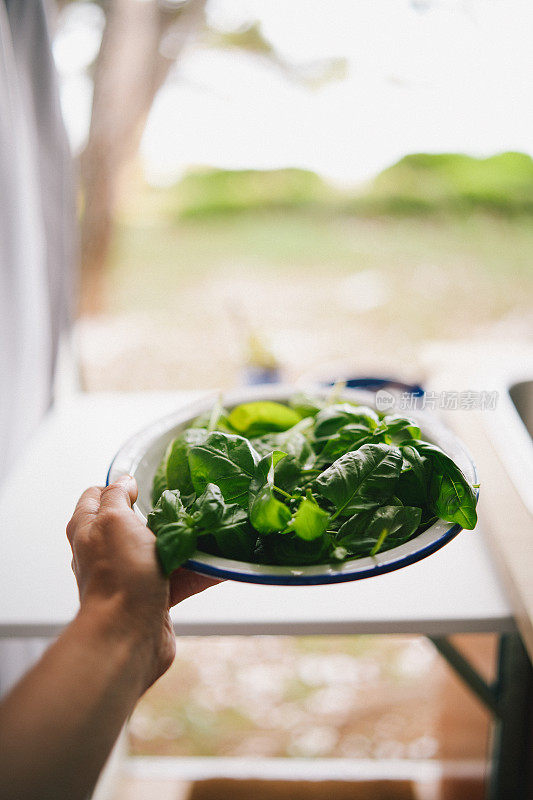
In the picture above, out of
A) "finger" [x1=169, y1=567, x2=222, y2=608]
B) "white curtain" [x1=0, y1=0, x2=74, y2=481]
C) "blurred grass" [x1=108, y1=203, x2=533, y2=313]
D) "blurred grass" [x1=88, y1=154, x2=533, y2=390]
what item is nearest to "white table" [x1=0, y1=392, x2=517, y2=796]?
"finger" [x1=169, y1=567, x2=222, y2=608]

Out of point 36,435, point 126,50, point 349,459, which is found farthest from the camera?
point 126,50

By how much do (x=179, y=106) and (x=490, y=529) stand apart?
217 cm

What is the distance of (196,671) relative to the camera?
4.32 feet

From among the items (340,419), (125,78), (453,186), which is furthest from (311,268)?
(340,419)

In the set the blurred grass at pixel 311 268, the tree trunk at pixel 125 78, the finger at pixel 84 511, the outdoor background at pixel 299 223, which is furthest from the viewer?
the blurred grass at pixel 311 268

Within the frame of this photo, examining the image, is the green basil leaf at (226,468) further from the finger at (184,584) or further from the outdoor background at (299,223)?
the outdoor background at (299,223)

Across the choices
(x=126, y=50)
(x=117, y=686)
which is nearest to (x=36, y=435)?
(x=117, y=686)

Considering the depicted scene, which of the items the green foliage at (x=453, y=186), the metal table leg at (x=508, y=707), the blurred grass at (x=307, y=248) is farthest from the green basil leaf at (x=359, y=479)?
the green foliage at (x=453, y=186)

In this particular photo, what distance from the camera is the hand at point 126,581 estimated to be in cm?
39

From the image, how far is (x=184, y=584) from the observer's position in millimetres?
460

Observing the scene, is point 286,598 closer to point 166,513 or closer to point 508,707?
point 166,513

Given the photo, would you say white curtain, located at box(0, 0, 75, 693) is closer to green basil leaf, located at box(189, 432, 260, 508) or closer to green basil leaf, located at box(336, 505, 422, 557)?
green basil leaf, located at box(189, 432, 260, 508)

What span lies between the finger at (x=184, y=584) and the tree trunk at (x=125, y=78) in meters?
1.79

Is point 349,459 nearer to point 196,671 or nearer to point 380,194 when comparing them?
point 196,671
